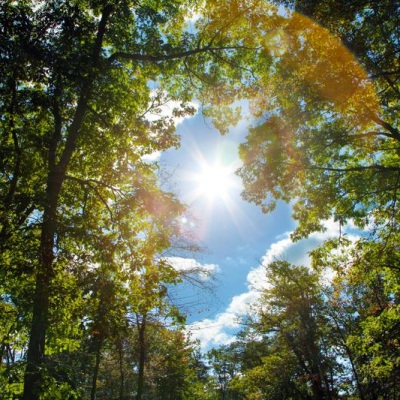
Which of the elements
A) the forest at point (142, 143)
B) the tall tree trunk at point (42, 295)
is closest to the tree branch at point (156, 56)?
the forest at point (142, 143)

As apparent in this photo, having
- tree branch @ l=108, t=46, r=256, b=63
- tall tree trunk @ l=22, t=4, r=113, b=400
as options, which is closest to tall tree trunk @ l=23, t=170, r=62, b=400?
tall tree trunk @ l=22, t=4, r=113, b=400

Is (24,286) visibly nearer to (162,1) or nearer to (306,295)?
(162,1)

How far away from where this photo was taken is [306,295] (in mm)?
25859

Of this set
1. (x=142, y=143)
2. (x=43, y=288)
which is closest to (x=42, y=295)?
(x=43, y=288)

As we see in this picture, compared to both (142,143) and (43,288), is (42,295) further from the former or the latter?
(142,143)

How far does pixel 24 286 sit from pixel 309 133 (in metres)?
10.4

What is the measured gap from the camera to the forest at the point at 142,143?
21.4 ft

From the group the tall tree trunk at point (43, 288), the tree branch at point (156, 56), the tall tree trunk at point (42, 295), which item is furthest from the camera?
the tree branch at point (156, 56)

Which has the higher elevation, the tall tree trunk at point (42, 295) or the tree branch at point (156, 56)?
the tree branch at point (156, 56)

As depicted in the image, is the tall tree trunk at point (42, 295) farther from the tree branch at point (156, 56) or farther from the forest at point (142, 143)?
the tree branch at point (156, 56)

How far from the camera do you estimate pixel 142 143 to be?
1129cm

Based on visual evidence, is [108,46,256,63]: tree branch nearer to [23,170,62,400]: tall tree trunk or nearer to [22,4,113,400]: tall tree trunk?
[22,4,113,400]: tall tree trunk

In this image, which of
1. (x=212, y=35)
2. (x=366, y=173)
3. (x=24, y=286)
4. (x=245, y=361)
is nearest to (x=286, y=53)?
(x=212, y=35)

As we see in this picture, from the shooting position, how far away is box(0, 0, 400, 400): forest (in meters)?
6.51
